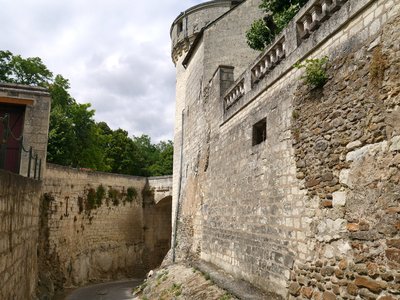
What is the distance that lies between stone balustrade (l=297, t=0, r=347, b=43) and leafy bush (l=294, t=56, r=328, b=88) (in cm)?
54

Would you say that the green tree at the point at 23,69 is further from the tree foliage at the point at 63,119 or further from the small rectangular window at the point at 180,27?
the small rectangular window at the point at 180,27

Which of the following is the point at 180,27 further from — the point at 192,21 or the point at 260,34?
the point at 260,34

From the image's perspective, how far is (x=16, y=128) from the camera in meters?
10.4

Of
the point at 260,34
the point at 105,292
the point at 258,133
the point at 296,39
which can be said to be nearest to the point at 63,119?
the point at 105,292

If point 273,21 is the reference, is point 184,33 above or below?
above

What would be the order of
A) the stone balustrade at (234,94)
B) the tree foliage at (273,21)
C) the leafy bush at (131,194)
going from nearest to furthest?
the stone balustrade at (234,94)
the tree foliage at (273,21)
the leafy bush at (131,194)

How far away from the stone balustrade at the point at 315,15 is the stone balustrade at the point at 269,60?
2.03ft

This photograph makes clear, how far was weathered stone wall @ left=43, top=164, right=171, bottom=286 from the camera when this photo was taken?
14.0 meters

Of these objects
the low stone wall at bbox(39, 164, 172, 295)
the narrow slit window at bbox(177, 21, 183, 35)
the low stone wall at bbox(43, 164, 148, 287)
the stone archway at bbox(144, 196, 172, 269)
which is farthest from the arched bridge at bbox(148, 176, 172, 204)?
the narrow slit window at bbox(177, 21, 183, 35)

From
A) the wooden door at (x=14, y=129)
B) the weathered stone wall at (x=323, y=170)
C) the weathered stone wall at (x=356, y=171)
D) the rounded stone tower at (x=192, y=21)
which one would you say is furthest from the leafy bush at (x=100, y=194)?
the weathered stone wall at (x=356, y=171)

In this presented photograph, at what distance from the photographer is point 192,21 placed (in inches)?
677

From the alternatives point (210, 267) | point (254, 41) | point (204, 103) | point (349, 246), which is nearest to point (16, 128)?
point (204, 103)

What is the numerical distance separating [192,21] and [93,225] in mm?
10007

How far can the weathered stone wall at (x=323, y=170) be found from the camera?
159 inches
